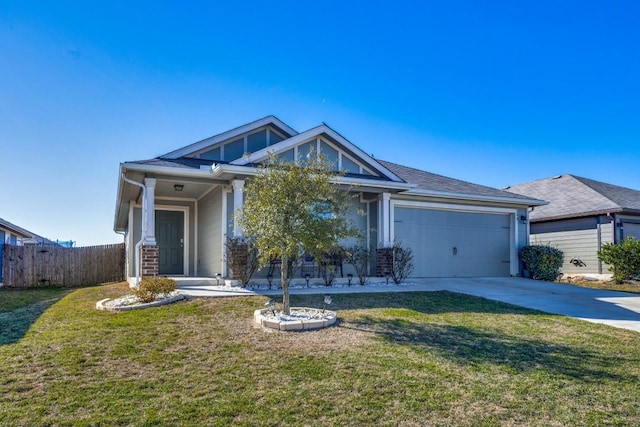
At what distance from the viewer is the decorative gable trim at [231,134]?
1102cm

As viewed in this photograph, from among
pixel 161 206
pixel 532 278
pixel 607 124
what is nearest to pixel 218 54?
pixel 161 206

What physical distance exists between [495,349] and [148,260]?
7.46 meters

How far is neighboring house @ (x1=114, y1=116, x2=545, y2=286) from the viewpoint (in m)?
10.1

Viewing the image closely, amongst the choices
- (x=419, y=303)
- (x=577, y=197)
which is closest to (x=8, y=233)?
(x=419, y=303)

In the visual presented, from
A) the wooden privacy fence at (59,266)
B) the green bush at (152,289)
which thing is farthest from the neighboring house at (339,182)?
the green bush at (152,289)

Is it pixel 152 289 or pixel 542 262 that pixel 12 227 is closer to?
pixel 152 289

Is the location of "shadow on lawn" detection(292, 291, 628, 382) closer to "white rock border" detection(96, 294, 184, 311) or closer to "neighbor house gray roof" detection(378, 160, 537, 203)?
"white rock border" detection(96, 294, 184, 311)

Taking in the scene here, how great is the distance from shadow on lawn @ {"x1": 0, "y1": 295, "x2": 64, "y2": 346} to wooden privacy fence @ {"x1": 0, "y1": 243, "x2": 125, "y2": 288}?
7389mm

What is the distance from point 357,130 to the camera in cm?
1484

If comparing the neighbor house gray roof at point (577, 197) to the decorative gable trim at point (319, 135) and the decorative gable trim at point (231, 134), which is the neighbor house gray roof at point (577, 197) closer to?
the decorative gable trim at point (319, 135)

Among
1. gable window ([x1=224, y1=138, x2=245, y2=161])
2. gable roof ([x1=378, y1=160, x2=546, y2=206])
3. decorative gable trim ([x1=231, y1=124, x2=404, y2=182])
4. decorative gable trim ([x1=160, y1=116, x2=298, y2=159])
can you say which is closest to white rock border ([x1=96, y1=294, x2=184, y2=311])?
decorative gable trim ([x1=231, y1=124, x2=404, y2=182])

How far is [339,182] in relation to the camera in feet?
34.7

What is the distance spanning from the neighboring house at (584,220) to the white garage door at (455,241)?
12.2 ft

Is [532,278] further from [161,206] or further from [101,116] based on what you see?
[101,116]
